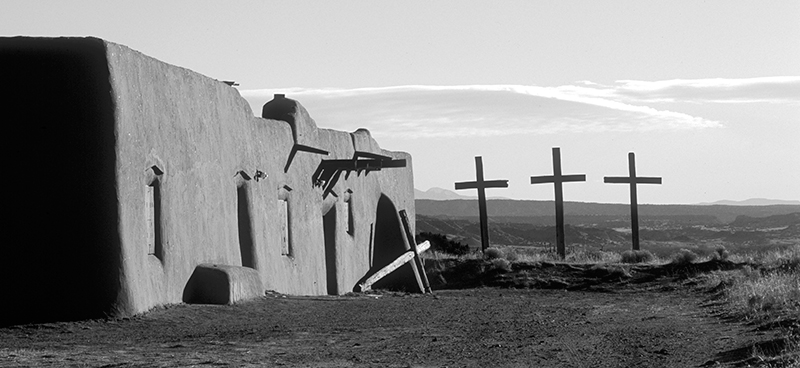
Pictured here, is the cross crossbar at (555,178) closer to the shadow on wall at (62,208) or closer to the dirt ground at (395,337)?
the dirt ground at (395,337)

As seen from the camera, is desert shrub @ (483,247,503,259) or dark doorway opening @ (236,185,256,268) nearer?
dark doorway opening @ (236,185,256,268)

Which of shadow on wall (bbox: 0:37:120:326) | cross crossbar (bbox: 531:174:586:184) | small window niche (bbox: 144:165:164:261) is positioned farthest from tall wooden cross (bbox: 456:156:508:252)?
shadow on wall (bbox: 0:37:120:326)

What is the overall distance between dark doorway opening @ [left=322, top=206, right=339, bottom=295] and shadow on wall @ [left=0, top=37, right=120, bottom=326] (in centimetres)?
910

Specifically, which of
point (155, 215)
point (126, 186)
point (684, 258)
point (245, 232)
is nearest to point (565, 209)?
point (684, 258)

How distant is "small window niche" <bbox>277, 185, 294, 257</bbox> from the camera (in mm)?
21750

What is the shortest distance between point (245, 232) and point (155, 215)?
11.3 ft

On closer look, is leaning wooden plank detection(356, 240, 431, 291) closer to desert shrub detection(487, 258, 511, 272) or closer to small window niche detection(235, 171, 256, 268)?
desert shrub detection(487, 258, 511, 272)

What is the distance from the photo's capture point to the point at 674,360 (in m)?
12.4

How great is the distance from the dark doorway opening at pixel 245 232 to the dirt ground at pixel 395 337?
82 cm

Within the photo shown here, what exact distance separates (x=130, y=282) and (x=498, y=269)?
15.3m

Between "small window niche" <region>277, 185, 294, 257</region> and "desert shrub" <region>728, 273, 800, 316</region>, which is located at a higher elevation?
"small window niche" <region>277, 185, 294, 257</region>

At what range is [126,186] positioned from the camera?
599 inches

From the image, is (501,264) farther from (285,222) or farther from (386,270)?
(285,222)

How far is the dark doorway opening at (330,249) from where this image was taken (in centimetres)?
2373
